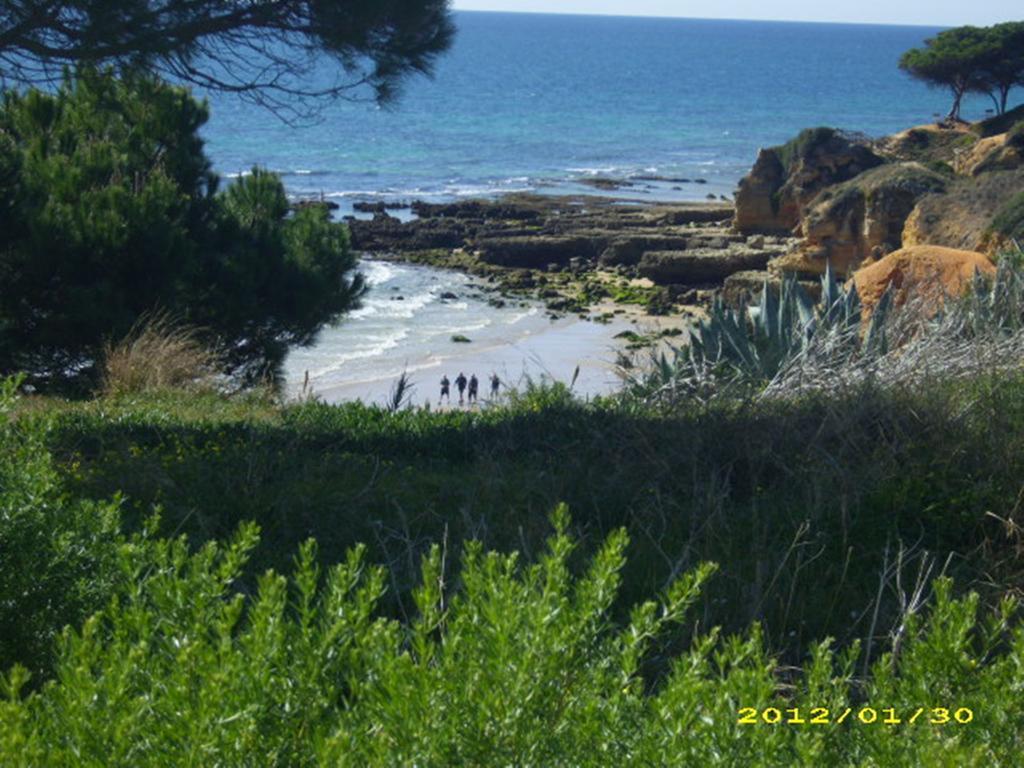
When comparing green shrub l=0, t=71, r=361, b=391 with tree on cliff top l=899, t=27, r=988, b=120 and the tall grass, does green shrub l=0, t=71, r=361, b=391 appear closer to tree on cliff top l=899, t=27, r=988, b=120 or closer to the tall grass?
the tall grass

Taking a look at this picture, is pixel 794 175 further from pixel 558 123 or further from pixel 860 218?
pixel 558 123

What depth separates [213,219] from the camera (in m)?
14.1

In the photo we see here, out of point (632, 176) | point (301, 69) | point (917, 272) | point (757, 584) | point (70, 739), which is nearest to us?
point (70, 739)

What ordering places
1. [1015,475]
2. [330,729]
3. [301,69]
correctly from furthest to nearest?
[301,69] < [1015,475] < [330,729]

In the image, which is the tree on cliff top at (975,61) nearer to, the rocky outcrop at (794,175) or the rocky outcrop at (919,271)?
the rocky outcrop at (794,175)

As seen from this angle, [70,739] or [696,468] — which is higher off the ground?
[70,739]

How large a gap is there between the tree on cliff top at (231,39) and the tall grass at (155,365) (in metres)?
2.04

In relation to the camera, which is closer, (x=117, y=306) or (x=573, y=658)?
(x=573, y=658)

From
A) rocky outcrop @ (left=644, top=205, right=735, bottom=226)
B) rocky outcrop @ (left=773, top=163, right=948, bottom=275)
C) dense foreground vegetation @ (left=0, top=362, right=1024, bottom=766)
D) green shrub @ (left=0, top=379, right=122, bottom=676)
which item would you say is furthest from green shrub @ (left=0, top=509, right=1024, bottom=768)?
rocky outcrop @ (left=644, top=205, right=735, bottom=226)

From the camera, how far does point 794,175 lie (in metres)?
32.8

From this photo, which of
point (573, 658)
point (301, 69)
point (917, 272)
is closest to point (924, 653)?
point (573, 658)

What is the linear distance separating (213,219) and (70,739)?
1219 centimetres

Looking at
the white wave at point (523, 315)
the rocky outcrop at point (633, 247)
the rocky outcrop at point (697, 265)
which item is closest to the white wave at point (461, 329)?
the white wave at point (523, 315)

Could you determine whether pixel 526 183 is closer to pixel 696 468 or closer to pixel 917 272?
pixel 917 272
